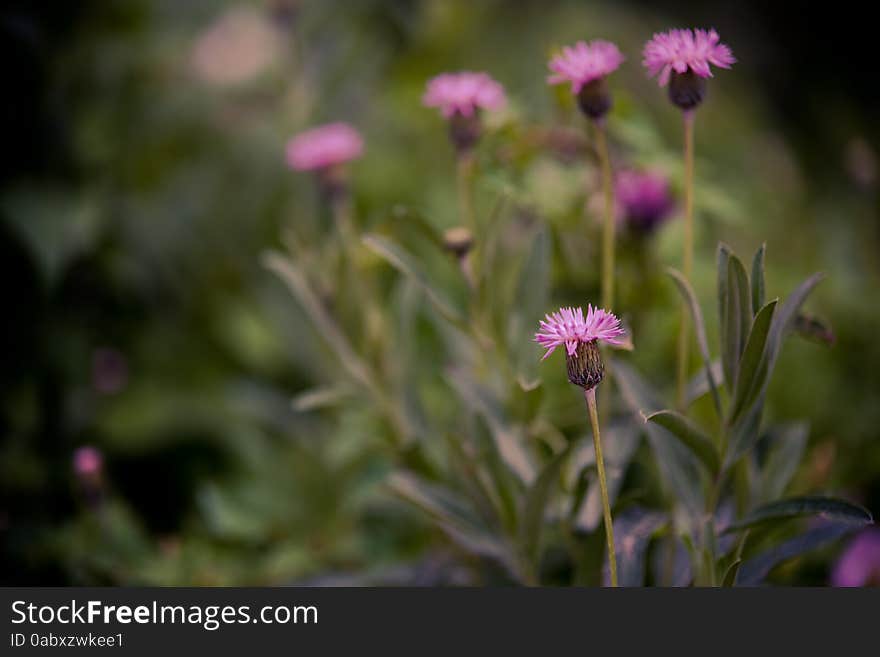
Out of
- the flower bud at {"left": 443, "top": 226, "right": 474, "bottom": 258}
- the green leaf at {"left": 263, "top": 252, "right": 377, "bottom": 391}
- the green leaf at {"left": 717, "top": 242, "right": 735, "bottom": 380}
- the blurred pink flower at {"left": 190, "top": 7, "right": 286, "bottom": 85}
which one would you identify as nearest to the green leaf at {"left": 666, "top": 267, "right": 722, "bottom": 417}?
the green leaf at {"left": 717, "top": 242, "right": 735, "bottom": 380}

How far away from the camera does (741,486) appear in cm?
42

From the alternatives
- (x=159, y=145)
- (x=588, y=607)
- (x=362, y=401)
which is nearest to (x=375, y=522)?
(x=362, y=401)

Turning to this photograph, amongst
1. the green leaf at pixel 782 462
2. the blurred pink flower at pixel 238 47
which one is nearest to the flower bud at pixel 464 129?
the green leaf at pixel 782 462

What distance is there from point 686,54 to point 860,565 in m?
0.34

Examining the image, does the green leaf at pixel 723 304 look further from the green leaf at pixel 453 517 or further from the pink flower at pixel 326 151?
the pink flower at pixel 326 151

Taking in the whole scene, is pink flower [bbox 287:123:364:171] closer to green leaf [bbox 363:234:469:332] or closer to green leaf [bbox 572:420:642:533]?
green leaf [bbox 363:234:469:332]

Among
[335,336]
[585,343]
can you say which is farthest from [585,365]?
[335,336]

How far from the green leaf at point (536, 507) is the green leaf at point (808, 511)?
0.08m

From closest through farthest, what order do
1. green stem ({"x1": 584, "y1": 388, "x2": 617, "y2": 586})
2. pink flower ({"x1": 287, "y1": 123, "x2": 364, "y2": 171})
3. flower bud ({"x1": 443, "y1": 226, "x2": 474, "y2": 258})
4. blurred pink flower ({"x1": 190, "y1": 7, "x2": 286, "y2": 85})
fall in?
green stem ({"x1": 584, "y1": 388, "x2": 617, "y2": 586}), flower bud ({"x1": 443, "y1": 226, "x2": 474, "y2": 258}), pink flower ({"x1": 287, "y1": 123, "x2": 364, "y2": 171}), blurred pink flower ({"x1": 190, "y1": 7, "x2": 286, "y2": 85})

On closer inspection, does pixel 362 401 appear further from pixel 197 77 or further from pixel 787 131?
pixel 787 131

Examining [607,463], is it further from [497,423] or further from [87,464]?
[87,464]

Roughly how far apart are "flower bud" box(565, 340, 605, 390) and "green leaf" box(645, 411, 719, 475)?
3 centimetres

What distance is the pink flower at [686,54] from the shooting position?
0.36m

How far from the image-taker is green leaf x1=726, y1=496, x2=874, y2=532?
1.13 ft
